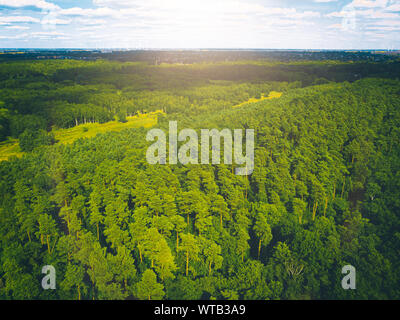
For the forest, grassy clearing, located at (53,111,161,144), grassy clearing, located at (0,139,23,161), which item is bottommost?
the forest

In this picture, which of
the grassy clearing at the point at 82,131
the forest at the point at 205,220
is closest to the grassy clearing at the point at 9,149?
the grassy clearing at the point at 82,131

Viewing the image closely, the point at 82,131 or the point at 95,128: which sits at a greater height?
the point at 95,128

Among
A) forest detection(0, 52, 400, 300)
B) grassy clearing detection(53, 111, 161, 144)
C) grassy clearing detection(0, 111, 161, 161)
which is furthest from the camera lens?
grassy clearing detection(53, 111, 161, 144)

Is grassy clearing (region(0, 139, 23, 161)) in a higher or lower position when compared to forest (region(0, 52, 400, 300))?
higher

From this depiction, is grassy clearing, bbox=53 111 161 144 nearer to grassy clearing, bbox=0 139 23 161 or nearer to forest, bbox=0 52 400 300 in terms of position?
grassy clearing, bbox=0 139 23 161

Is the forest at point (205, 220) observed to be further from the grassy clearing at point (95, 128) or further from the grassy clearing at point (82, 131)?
the grassy clearing at point (95, 128)

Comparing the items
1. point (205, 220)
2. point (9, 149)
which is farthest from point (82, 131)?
point (205, 220)

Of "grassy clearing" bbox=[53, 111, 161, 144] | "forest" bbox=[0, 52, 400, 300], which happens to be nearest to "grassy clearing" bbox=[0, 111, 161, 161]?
"grassy clearing" bbox=[53, 111, 161, 144]

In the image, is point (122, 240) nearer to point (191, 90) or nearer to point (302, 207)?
point (302, 207)

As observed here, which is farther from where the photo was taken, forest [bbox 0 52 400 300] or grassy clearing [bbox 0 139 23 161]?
grassy clearing [bbox 0 139 23 161]

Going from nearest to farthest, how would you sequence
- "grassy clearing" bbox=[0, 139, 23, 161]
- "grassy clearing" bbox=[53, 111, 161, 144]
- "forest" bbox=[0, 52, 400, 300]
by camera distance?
"forest" bbox=[0, 52, 400, 300]
"grassy clearing" bbox=[0, 139, 23, 161]
"grassy clearing" bbox=[53, 111, 161, 144]

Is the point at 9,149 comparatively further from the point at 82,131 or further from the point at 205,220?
the point at 205,220
